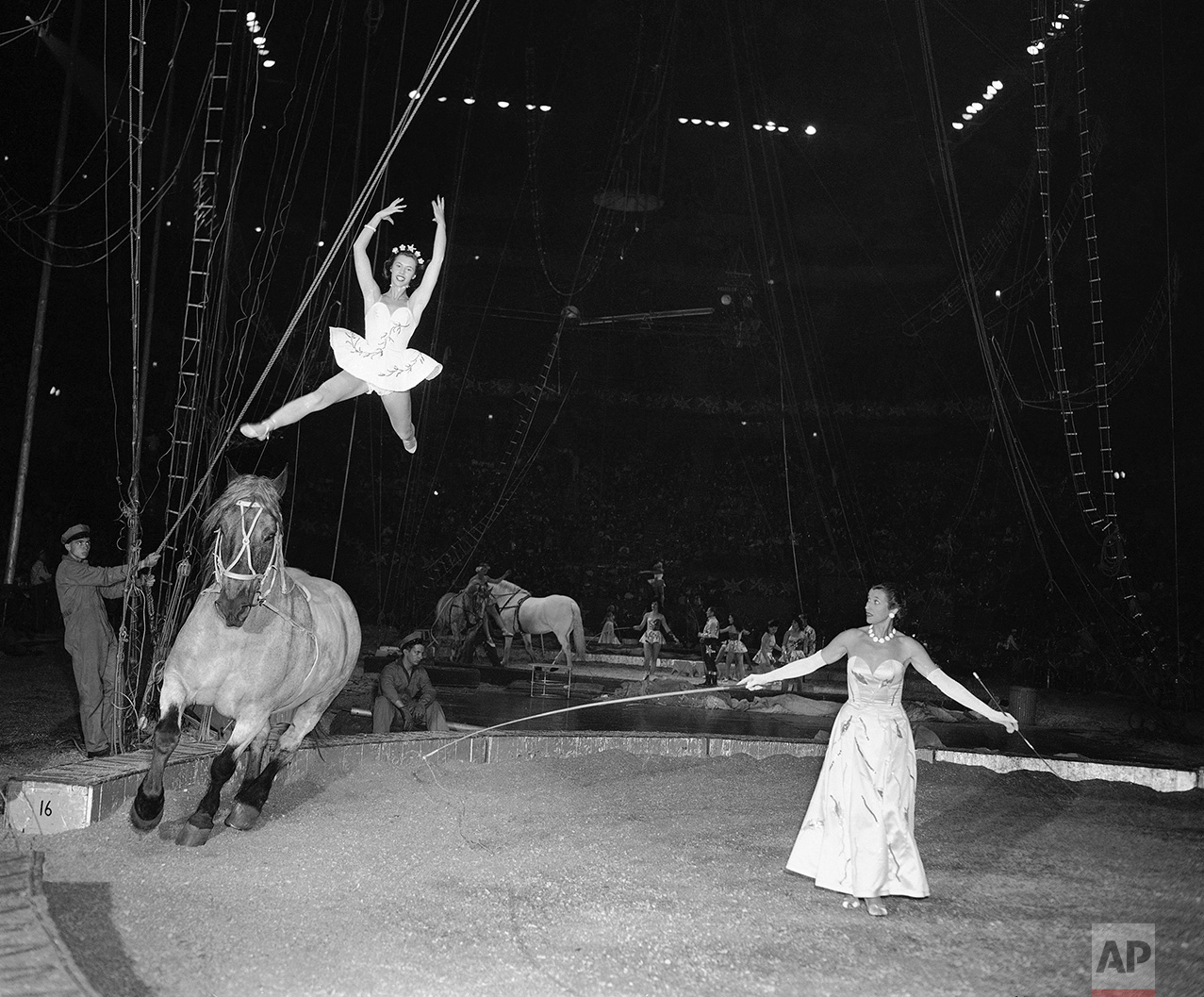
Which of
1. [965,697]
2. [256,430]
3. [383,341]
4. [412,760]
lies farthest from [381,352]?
[965,697]

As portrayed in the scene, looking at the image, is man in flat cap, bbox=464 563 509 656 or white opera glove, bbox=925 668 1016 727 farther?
man in flat cap, bbox=464 563 509 656

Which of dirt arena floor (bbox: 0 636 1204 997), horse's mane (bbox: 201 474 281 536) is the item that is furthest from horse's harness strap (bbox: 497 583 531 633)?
horse's mane (bbox: 201 474 281 536)

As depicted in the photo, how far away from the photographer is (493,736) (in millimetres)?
9055

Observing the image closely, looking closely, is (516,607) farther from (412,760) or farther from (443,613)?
(412,760)

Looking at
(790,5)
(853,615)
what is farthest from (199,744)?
(853,615)

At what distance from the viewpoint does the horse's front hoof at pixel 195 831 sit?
573cm

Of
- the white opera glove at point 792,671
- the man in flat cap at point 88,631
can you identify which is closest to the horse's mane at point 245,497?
the man in flat cap at point 88,631

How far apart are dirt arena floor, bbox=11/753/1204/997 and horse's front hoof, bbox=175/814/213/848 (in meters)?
0.07

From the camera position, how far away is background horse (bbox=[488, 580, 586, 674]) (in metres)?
18.4

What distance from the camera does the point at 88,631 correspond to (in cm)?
789

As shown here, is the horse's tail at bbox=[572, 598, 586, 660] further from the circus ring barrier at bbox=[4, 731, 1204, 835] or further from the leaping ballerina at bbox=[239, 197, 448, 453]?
the leaping ballerina at bbox=[239, 197, 448, 453]

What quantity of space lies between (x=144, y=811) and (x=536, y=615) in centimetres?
1320

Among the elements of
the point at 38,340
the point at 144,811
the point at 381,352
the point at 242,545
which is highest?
the point at 38,340

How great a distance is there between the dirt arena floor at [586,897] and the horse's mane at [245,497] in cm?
172
